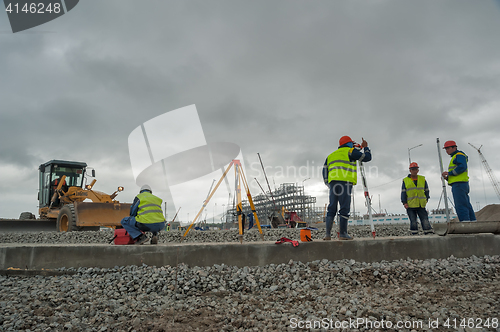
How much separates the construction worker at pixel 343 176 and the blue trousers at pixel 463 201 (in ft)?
7.69

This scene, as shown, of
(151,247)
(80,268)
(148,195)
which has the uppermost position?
(148,195)

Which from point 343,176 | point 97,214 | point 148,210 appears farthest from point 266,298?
point 97,214

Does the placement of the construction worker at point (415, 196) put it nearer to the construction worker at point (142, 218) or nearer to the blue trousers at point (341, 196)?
the blue trousers at point (341, 196)

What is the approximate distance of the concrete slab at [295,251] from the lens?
4719mm

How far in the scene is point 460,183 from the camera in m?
6.04

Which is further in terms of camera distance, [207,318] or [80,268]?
[80,268]

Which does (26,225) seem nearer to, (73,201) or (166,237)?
(73,201)

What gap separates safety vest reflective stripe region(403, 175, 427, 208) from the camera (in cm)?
693

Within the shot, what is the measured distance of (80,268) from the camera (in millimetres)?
5363

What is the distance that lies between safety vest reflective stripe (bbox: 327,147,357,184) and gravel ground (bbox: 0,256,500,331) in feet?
4.33

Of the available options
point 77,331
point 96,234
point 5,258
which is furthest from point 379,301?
point 96,234

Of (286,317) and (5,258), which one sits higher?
(5,258)

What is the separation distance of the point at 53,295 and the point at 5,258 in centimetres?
289

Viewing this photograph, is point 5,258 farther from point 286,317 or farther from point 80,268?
point 286,317
